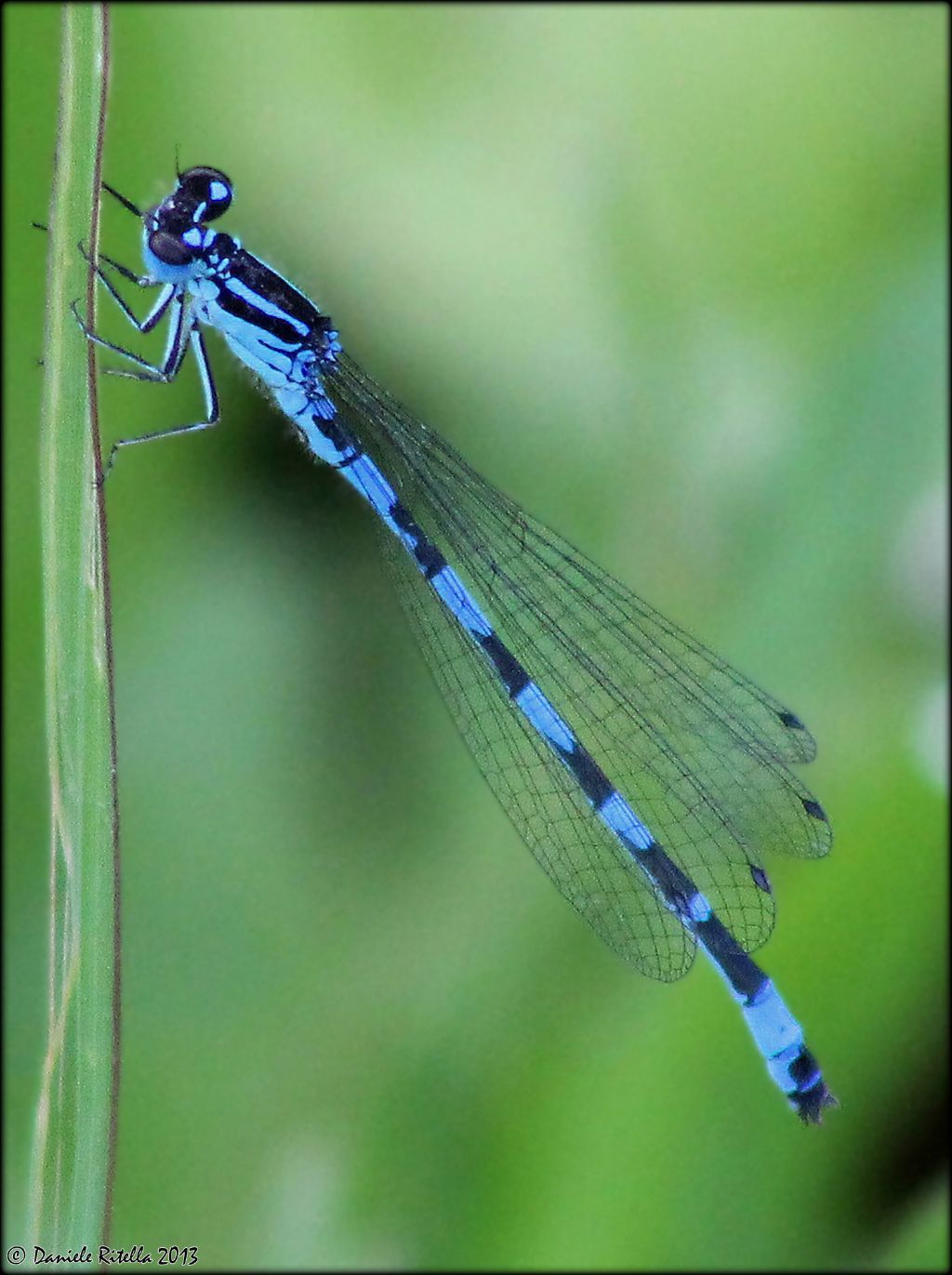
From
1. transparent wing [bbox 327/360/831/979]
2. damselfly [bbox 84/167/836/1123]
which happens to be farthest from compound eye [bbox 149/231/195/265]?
transparent wing [bbox 327/360/831/979]

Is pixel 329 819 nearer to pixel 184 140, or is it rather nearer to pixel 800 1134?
pixel 800 1134

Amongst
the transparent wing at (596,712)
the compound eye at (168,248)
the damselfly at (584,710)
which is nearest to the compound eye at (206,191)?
the compound eye at (168,248)

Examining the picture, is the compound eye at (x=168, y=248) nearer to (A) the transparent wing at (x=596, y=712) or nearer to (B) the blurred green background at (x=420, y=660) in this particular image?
(B) the blurred green background at (x=420, y=660)

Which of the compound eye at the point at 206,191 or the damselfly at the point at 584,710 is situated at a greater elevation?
the compound eye at the point at 206,191

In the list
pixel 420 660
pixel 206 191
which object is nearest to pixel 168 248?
pixel 206 191

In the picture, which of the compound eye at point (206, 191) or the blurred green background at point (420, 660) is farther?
the blurred green background at point (420, 660)

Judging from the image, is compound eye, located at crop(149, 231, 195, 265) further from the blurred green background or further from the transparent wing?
the transparent wing

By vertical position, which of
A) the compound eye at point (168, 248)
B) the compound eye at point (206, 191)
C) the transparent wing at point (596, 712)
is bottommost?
the transparent wing at point (596, 712)

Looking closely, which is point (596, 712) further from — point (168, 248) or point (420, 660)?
point (168, 248)
